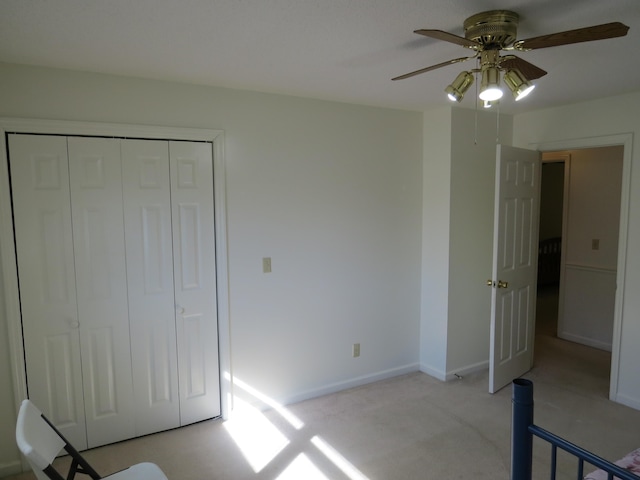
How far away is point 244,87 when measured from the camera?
290 centimetres

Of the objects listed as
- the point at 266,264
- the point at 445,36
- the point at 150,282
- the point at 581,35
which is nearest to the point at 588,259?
the point at 266,264

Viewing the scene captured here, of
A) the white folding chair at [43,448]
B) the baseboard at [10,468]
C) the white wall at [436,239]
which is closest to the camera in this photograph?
the white folding chair at [43,448]

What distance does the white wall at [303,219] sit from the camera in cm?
262

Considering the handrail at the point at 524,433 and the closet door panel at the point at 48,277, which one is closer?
the handrail at the point at 524,433

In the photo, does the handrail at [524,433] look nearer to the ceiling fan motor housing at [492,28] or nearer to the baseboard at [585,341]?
the ceiling fan motor housing at [492,28]

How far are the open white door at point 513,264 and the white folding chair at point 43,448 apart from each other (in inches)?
104

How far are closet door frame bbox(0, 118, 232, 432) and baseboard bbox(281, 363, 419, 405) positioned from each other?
0.92 meters

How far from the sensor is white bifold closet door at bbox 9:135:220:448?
8.16 feet

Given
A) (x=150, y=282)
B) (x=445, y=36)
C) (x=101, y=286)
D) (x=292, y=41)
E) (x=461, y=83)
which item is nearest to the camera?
(x=445, y=36)

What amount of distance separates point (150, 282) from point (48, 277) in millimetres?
562

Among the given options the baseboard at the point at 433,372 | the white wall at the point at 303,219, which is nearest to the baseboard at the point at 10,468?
the white wall at the point at 303,219

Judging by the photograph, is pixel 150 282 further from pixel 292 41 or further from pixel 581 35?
pixel 581 35

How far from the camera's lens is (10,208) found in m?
2.39

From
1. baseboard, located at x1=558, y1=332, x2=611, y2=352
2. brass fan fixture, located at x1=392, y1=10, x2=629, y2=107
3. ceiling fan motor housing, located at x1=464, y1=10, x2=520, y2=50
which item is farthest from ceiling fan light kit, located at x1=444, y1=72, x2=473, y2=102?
baseboard, located at x1=558, y1=332, x2=611, y2=352
